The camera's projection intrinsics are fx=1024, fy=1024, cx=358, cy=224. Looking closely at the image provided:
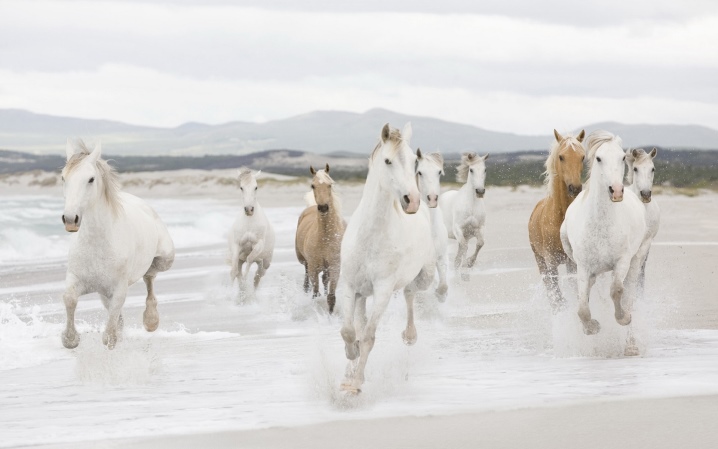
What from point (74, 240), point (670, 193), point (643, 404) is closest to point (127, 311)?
point (74, 240)

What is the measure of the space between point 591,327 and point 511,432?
3156mm

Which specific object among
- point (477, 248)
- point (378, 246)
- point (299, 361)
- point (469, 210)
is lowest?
point (477, 248)

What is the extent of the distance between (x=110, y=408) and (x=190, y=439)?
1272mm

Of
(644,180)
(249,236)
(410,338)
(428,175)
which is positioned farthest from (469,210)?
(428,175)

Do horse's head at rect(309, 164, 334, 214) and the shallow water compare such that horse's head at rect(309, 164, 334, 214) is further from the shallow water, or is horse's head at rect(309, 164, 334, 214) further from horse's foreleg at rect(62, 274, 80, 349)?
horse's foreleg at rect(62, 274, 80, 349)

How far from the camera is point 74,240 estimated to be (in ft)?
26.9

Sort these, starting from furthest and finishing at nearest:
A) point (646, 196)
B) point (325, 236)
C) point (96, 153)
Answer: point (325, 236)
point (646, 196)
point (96, 153)

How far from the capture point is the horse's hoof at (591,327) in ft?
28.8

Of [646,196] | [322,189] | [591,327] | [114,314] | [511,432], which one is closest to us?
[511,432]

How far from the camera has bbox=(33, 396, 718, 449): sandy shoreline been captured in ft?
18.5

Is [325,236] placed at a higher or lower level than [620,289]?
lower

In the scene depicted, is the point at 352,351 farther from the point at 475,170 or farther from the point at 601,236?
the point at 475,170

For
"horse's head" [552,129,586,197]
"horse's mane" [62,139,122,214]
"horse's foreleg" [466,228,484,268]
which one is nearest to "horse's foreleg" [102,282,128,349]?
"horse's mane" [62,139,122,214]

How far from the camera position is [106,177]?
8.16 meters
